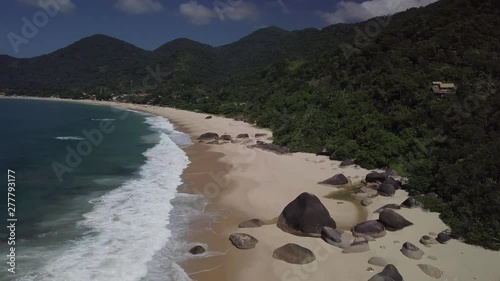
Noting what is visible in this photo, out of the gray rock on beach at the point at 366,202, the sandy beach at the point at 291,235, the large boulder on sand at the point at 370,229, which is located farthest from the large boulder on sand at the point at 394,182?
the large boulder on sand at the point at 370,229

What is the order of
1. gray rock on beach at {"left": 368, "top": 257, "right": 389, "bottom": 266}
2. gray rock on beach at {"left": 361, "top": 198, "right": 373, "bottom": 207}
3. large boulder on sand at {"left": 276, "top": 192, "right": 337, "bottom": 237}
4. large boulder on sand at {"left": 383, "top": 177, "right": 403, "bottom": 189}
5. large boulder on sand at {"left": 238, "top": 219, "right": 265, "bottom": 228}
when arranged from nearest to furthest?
gray rock on beach at {"left": 368, "top": 257, "right": 389, "bottom": 266} → large boulder on sand at {"left": 276, "top": 192, "right": 337, "bottom": 237} → large boulder on sand at {"left": 238, "top": 219, "right": 265, "bottom": 228} → gray rock on beach at {"left": 361, "top": 198, "right": 373, "bottom": 207} → large boulder on sand at {"left": 383, "top": 177, "right": 403, "bottom": 189}

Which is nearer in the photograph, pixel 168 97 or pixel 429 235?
pixel 429 235

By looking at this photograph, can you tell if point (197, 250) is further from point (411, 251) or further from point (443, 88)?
point (443, 88)

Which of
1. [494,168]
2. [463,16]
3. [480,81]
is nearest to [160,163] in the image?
[494,168]

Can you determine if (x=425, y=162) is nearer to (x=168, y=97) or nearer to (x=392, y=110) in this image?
(x=392, y=110)

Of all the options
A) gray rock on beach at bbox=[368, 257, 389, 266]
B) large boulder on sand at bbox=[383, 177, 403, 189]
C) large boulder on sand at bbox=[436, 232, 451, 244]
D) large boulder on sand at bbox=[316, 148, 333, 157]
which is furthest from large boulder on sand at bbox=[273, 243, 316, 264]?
large boulder on sand at bbox=[316, 148, 333, 157]

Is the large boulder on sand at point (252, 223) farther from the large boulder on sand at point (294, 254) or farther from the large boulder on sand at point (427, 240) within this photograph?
the large boulder on sand at point (427, 240)

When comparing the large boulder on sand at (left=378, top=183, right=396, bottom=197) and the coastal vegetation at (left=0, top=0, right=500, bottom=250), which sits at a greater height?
the coastal vegetation at (left=0, top=0, right=500, bottom=250)

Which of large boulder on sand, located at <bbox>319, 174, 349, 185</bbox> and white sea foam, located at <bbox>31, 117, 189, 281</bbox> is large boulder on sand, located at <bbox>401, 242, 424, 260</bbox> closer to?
white sea foam, located at <bbox>31, 117, 189, 281</bbox>
